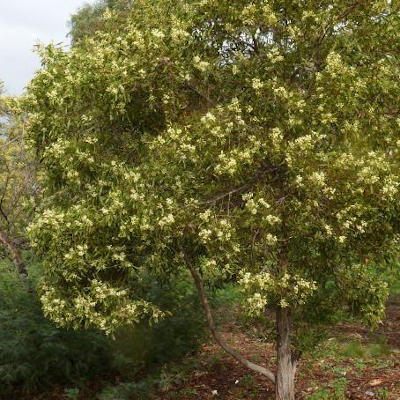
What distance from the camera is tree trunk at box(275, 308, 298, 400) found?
9594 mm

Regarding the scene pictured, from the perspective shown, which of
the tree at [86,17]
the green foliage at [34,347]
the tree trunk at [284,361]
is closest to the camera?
the tree trunk at [284,361]

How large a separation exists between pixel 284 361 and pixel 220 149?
13.5 ft

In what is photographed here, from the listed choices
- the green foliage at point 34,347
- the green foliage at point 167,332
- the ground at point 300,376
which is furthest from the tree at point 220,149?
the ground at point 300,376

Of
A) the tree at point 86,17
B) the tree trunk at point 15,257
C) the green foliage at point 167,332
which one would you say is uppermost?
the tree at point 86,17

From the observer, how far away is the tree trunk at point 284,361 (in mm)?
9594

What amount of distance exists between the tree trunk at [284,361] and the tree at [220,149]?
4.34ft

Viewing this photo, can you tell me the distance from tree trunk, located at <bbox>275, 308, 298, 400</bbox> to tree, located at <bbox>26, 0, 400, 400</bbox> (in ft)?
4.34

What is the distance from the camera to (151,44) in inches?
302

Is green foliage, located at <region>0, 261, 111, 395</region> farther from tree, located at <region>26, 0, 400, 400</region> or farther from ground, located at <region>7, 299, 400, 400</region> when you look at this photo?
tree, located at <region>26, 0, 400, 400</region>

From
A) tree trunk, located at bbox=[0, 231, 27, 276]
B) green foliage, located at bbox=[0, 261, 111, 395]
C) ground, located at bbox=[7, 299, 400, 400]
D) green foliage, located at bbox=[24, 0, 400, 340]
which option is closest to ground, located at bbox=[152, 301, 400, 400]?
ground, located at bbox=[7, 299, 400, 400]

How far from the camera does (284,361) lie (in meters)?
9.77

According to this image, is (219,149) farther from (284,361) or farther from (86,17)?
(86,17)

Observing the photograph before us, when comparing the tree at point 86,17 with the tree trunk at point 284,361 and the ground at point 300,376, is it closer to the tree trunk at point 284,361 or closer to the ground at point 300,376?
the ground at point 300,376

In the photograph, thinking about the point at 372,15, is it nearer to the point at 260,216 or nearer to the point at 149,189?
the point at 260,216
